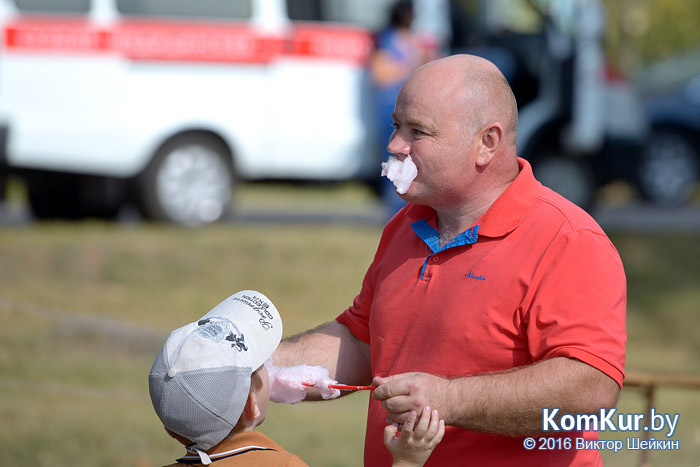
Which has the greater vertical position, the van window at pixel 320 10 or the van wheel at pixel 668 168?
the van window at pixel 320 10

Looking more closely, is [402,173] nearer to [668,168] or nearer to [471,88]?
[471,88]

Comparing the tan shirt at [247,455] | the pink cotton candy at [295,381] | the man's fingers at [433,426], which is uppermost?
the man's fingers at [433,426]

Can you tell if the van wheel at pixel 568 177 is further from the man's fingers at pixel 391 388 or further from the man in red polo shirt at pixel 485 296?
the man's fingers at pixel 391 388

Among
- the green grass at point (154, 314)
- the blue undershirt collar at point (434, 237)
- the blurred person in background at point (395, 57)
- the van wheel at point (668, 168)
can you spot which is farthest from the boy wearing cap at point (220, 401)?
the van wheel at point (668, 168)

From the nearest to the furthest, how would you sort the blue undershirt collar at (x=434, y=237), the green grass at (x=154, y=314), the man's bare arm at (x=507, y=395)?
the man's bare arm at (x=507, y=395) → the blue undershirt collar at (x=434, y=237) → the green grass at (x=154, y=314)

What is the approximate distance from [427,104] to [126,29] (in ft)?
24.2

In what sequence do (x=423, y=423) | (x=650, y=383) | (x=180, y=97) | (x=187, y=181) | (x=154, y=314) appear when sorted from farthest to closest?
(x=187, y=181), (x=180, y=97), (x=154, y=314), (x=650, y=383), (x=423, y=423)

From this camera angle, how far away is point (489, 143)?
2646 millimetres

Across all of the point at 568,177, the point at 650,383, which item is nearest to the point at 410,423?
the point at 650,383

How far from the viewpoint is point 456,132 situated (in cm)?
262

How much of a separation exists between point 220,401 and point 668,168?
13862mm

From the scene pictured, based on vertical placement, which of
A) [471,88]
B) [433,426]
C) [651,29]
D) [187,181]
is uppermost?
[471,88]

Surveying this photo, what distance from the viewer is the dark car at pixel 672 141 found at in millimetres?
15102

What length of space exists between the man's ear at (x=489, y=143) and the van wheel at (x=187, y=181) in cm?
740
